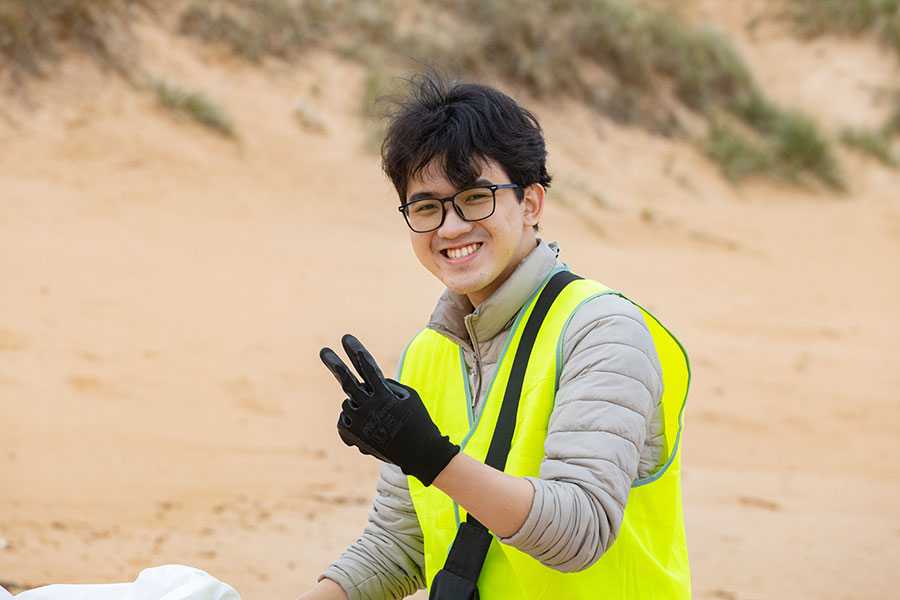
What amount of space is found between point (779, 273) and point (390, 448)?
9.67 m

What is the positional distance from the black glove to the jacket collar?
15.4 inches

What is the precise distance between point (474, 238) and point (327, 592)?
0.71 meters

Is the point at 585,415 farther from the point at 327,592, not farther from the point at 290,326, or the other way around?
the point at 290,326

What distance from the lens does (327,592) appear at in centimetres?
187

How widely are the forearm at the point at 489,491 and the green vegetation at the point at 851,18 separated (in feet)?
59.6

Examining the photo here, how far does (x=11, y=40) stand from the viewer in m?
8.43

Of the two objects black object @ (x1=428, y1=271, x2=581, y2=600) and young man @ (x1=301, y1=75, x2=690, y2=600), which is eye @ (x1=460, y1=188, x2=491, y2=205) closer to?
young man @ (x1=301, y1=75, x2=690, y2=600)

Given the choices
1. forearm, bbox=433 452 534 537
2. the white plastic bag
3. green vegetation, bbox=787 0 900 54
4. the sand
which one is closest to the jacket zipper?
forearm, bbox=433 452 534 537

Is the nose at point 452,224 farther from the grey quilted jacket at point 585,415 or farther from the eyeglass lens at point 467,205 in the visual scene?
the grey quilted jacket at point 585,415

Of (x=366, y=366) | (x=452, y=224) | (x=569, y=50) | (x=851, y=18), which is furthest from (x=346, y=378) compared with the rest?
(x=851, y=18)

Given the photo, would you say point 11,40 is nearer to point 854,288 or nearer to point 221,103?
point 221,103

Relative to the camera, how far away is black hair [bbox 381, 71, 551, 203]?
1.76 metres

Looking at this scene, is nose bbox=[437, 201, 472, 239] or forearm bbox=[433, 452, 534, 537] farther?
nose bbox=[437, 201, 472, 239]

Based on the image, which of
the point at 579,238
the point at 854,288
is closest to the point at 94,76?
the point at 579,238
